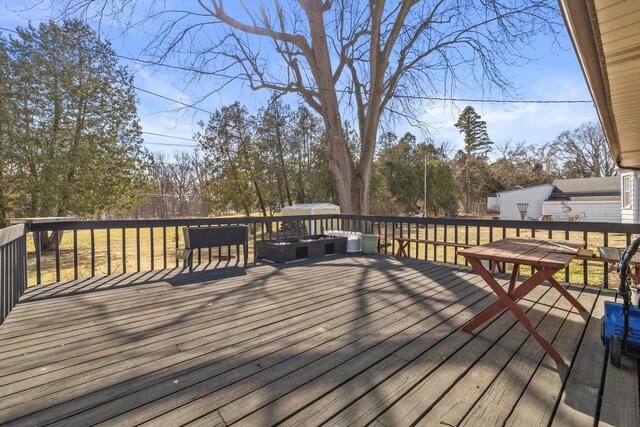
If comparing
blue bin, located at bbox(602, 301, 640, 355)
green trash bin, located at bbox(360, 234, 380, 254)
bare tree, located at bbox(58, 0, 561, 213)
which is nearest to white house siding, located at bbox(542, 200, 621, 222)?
bare tree, located at bbox(58, 0, 561, 213)

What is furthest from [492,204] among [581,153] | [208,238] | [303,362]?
[303,362]

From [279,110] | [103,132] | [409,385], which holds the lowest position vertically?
[409,385]

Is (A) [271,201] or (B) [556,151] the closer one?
(A) [271,201]

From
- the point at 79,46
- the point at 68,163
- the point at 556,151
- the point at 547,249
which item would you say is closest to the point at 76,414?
the point at 547,249

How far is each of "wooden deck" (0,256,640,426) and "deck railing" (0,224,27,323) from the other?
0.13 meters

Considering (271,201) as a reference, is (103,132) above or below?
above

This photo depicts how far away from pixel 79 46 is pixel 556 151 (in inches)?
1404

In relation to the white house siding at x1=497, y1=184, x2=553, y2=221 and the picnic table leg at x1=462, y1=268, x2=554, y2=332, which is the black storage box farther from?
the white house siding at x1=497, y1=184, x2=553, y2=221

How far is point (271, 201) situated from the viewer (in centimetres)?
1661

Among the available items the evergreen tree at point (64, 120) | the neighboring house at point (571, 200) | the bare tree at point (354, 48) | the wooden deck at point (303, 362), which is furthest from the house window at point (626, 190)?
the evergreen tree at point (64, 120)

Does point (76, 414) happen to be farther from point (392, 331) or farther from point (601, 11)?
point (601, 11)

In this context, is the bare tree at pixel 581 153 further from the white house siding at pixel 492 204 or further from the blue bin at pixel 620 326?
the blue bin at pixel 620 326

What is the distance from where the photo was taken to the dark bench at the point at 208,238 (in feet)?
13.5

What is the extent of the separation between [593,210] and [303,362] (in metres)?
22.5
